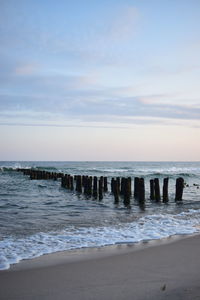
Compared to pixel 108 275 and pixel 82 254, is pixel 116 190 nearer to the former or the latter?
pixel 82 254

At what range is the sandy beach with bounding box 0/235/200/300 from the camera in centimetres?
365

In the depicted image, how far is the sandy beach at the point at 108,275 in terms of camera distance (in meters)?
3.65

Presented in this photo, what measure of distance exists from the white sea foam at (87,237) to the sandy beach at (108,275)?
41 centimetres

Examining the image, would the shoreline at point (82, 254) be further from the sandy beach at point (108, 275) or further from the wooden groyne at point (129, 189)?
the wooden groyne at point (129, 189)

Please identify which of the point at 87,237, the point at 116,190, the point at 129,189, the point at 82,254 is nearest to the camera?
the point at 82,254

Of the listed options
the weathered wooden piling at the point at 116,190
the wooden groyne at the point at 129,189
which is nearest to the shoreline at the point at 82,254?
the wooden groyne at the point at 129,189

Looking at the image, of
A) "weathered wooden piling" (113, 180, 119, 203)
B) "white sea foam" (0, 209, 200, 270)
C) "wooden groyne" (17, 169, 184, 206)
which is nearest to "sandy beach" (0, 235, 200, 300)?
"white sea foam" (0, 209, 200, 270)

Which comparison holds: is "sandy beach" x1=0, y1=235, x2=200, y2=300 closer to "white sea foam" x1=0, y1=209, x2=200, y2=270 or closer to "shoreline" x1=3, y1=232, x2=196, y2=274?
"shoreline" x1=3, y1=232, x2=196, y2=274

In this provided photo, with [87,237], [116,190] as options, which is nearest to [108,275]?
[87,237]

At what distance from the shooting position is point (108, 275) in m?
4.32

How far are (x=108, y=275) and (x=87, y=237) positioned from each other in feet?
8.37

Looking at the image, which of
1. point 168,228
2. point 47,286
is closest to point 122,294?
point 47,286

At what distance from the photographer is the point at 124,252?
18.5ft

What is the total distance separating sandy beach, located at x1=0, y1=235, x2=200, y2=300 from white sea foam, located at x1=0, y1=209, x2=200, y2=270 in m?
0.41
